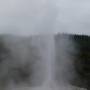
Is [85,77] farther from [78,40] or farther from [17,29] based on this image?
[17,29]

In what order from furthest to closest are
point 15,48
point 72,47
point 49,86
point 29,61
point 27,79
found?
point 72,47 < point 15,48 < point 29,61 < point 27,79 < point 49,86

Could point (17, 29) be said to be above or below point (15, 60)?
above

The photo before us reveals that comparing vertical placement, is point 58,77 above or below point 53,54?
below

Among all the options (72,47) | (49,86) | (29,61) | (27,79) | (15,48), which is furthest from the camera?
(72,47)

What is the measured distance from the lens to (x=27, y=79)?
13.2 ft

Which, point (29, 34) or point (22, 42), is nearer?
point (29, 34)

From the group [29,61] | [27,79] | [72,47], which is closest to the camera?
[27,79]

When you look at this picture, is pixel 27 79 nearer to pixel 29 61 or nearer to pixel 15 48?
pixel 29 61

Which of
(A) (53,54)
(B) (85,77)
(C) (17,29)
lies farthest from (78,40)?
(C) (17,29)

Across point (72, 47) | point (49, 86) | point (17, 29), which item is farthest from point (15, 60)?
point (72, 47)

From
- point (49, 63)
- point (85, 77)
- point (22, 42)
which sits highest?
point (22, 42)

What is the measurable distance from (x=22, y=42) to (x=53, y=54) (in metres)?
0.50

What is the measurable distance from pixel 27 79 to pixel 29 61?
1.20 ft

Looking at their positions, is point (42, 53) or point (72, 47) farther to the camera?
point (72, 47)
